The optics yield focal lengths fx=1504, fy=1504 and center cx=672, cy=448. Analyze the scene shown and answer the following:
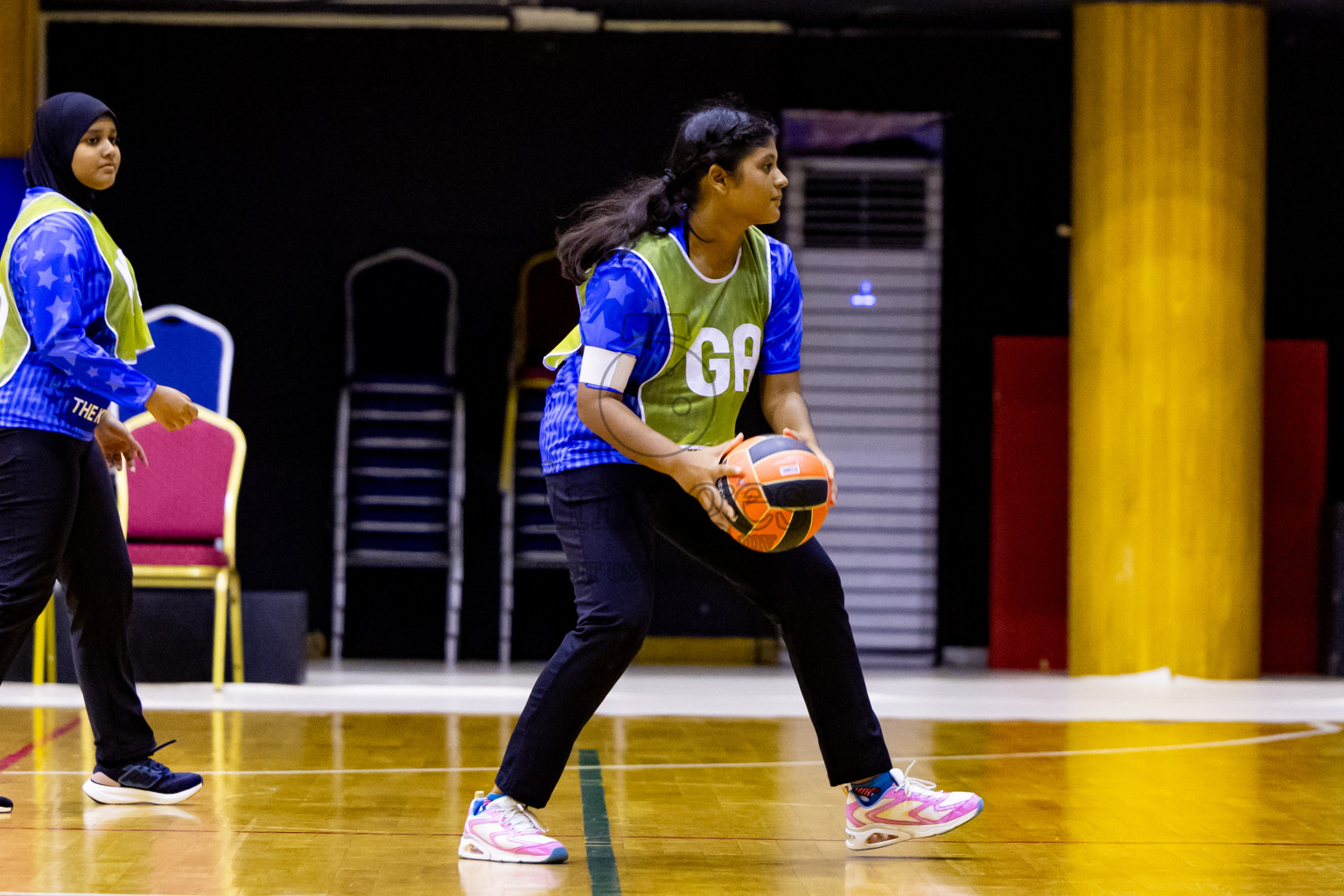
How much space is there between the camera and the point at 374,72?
7.44 metres

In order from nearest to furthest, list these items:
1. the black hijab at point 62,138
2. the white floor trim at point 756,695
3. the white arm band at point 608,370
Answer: the white arm band at point 608,370 → the black hijab at point 62,138 → the white floor trim at point 756,695

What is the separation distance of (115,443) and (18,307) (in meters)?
0.36

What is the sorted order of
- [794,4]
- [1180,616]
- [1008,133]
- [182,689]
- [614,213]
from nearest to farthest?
Result: [614,213], [182,689], [1180,616], [794,4], [1008,133]

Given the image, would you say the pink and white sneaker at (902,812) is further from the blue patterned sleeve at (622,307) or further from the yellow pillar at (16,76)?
the yellow pillar at (16,76)

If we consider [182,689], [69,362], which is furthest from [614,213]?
[182,689]

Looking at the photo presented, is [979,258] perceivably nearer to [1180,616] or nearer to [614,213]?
[1180,616]

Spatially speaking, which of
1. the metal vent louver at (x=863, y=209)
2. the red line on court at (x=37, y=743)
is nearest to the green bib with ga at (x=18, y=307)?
the red line on court at (x=37, y=743)

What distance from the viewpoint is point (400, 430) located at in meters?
7.19

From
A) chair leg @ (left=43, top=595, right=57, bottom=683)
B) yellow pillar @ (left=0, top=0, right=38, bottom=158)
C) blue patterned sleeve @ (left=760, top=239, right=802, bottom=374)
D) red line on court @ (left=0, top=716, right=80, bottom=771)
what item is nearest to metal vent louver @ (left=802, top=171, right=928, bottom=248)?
yellow pillar @ (left=0, top=0, right=38, bottom=158)

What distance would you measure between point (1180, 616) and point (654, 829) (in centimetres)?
408

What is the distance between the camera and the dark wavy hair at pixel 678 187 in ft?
9.09

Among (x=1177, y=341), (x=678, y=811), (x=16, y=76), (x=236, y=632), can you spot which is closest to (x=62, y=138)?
(x=678, y=811)

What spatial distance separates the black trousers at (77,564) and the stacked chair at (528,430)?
3705 millimetres

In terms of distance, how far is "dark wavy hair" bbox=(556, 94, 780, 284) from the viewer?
277 cm
